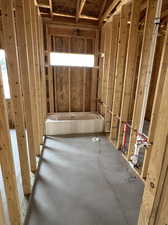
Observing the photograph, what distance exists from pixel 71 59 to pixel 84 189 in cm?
349

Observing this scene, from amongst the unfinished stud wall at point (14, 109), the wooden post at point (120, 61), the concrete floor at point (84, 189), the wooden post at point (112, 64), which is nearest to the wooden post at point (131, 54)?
the wooden post at point (120, 61)

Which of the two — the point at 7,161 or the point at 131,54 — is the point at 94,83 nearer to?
the point at 131,54

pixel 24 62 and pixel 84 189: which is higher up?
pixel 24 62

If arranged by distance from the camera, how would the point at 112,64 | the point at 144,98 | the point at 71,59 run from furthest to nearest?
the point at 71,59 → the point at 112,64 → the point at 144,98

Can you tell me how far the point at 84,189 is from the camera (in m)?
2.05

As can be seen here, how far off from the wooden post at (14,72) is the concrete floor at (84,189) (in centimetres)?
40

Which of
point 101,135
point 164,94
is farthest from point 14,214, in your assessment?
point 101,135

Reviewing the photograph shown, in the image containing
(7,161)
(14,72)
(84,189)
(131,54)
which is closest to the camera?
(7,161)

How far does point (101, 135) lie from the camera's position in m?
3.78

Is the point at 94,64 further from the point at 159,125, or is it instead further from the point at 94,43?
the point at 159,125

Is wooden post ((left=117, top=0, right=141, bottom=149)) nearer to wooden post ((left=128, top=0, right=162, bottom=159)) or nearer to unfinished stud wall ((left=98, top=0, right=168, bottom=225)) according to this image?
unfinished stud wall ((left=98, top=0, right=168, bottom=225))

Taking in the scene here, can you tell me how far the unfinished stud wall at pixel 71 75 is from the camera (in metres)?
3.94

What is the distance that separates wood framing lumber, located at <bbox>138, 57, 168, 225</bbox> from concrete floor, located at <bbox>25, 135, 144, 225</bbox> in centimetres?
113

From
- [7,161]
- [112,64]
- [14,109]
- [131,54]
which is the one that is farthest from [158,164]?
[112,64]
